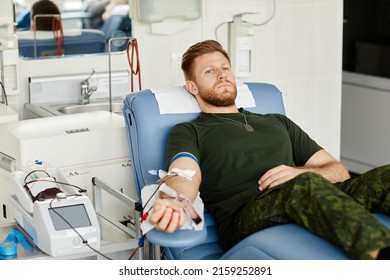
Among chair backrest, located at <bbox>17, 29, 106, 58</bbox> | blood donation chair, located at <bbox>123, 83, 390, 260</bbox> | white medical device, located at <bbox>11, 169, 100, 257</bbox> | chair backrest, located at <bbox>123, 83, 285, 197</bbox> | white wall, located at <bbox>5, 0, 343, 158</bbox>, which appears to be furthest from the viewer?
white wall, located at <bbox>5, 0, 343, 158</bbox>

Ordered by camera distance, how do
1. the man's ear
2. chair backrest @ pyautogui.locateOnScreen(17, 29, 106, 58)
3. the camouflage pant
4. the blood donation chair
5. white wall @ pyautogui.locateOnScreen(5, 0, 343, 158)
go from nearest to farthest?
the camouflage pant < the blood donation chair < the man's ear < chair backrest @ pyautogui.locateOnScreen(17, 29, 106, 58) < white wall @ pyautogui.locateOnScreen(5, 0, 343, 158)

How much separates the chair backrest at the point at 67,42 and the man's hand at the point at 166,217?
61.9 inches

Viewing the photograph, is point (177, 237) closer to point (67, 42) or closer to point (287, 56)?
point (67, 42)

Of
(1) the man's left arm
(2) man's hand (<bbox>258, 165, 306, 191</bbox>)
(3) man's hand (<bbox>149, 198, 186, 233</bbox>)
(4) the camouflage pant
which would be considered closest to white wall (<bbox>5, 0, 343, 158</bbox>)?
(1) the man's left arm

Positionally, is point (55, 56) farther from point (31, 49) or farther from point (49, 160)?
point (49, 160)

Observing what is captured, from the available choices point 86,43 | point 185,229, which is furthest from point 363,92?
point 185,229

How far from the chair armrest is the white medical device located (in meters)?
0.23

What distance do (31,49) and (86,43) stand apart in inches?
11.1

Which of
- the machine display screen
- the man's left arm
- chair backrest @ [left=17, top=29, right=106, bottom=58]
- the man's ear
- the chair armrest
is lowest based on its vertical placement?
the chair armrest

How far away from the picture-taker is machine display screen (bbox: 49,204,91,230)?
2732mm

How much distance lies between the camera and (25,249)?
9.27 ft

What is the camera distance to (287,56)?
459 cm

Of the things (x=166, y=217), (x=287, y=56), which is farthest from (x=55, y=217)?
(x=287, y=56)

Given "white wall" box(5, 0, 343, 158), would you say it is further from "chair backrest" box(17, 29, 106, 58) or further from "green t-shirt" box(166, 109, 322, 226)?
"green t-shirt" box(166, 109, 322, 226)
